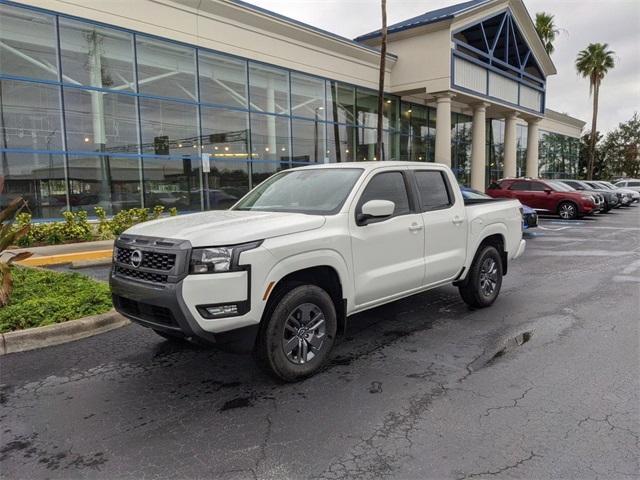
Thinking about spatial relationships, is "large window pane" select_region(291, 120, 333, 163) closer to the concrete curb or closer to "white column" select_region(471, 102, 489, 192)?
"white column" select_region(471, 102, 489, 192)

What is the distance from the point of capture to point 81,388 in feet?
13.3

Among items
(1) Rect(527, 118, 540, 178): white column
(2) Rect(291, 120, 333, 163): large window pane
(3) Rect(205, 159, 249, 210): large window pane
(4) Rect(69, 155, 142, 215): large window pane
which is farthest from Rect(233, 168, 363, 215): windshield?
(1) Rect(527, 118, 540, 178): white column

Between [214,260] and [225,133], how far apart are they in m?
14.7

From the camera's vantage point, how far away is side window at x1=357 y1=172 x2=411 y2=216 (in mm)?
4852

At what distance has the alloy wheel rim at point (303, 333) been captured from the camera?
159 inches

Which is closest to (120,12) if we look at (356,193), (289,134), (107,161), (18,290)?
(107,161)

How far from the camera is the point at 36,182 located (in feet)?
43.1

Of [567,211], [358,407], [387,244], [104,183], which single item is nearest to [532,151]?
[567,211]

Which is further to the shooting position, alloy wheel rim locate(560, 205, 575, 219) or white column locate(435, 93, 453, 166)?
white column locate(435, 93, 453, 166)

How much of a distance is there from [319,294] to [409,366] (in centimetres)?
115

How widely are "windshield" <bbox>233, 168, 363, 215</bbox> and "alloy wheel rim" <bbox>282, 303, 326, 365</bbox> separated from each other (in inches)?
37.1

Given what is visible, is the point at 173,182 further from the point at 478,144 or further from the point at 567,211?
the point at 478,144

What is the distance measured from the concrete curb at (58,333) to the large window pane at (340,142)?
55.7 feet

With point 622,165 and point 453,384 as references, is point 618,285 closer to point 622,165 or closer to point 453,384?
point 453,384
